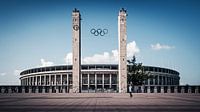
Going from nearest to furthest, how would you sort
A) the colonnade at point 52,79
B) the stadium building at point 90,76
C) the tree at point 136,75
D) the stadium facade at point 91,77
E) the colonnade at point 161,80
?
the stadium facade at point 91,77 → the tree at point 136,75 → the stadium building at point 90,76 → the colonnade at point 52,79 → the colonnade at point 161,80

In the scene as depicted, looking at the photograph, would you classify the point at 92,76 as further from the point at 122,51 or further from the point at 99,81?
the point at 122,51

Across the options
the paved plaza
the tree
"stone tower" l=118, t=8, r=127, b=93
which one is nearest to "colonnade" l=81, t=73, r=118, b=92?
the tree

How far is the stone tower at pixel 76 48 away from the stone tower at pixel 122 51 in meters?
11.5

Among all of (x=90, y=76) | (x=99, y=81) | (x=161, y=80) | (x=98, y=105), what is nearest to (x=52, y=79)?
(x=90, y=76)

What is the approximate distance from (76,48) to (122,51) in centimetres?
1288

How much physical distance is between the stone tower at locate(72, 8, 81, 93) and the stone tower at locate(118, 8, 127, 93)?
37.8ft

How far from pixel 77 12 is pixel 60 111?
69.5 m

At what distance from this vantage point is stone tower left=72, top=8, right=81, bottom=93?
79.8 metres

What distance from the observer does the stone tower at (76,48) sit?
262ft

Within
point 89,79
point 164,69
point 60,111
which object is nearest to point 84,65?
point 89,79

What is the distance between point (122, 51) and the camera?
80.6 m

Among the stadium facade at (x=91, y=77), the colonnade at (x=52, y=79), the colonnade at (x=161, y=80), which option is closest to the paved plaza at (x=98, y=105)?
the stadium facade at (x=91, y=77)

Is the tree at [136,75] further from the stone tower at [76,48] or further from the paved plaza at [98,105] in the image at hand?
the paved plaza at [98,105]

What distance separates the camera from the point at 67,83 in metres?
124
